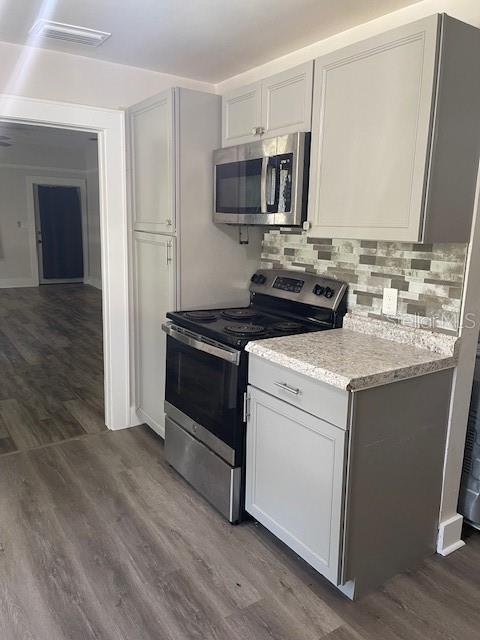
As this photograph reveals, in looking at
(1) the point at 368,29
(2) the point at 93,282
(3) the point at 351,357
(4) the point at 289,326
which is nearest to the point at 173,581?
(3) the point at 351,357

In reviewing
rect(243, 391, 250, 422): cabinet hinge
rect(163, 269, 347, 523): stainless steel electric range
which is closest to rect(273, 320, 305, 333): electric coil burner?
rect(163, 269, 347, 523): stainless steel electric range

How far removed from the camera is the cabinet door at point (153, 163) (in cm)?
271

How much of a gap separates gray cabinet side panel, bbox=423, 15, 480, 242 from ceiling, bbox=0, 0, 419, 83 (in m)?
0.53

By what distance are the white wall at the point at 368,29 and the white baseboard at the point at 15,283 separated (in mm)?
7558

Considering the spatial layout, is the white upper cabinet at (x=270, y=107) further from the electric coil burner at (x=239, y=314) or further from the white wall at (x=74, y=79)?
the electric coil burner at (x=239, y=314)

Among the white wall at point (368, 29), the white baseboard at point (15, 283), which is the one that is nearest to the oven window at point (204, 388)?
the white wall at point (368, 29)

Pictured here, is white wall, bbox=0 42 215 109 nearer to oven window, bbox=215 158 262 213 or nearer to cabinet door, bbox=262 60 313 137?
oven window, bbox=215 158 262 213

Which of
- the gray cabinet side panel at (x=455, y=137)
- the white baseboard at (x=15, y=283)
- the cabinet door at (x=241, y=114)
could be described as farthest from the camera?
the white baseboard at (x=15, y=283)

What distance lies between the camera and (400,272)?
2244 millimetres

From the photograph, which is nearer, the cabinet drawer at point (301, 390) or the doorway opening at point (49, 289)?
the cabinet drawer at point (301, 390)

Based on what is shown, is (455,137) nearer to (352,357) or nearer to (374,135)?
(374,135)

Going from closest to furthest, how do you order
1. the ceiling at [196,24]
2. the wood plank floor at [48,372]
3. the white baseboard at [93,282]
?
the ceiling at [196,24] < the wood plank floor at [48,372] < the white baseboard at [93,282]

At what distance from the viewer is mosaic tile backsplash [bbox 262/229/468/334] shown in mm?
2047

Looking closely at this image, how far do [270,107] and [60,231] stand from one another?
830 cm
